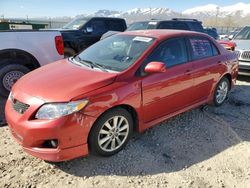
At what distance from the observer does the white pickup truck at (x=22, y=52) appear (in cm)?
549

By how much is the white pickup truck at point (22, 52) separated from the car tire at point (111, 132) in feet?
10.1

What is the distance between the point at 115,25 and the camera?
10.2 meters

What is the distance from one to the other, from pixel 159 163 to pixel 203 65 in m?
2.02

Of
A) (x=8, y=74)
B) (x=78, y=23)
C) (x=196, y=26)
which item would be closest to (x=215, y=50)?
(x=8, y=74)

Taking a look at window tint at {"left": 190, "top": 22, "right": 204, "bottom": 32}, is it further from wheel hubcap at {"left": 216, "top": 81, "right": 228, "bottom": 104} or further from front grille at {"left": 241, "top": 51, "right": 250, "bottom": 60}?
wheel hubcap at {"left": 216, "top": 81, "right": 228, "bottom": 104}

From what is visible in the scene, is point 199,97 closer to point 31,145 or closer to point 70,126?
point 70,126

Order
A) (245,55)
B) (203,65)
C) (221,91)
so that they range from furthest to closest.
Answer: (245,55), (221,91), (203,65)

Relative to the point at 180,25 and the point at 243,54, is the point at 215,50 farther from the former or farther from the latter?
the point at 180,25

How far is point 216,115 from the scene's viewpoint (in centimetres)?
498

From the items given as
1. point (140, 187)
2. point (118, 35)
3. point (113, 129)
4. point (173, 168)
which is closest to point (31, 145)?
point (113, 129)

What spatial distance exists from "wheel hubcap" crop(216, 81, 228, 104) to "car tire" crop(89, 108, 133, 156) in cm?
246

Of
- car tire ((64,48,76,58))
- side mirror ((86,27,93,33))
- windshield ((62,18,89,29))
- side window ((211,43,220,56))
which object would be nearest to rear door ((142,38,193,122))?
side window ((211,43,220,56))

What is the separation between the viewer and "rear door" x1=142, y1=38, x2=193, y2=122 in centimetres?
371

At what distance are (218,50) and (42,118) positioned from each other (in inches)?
143
